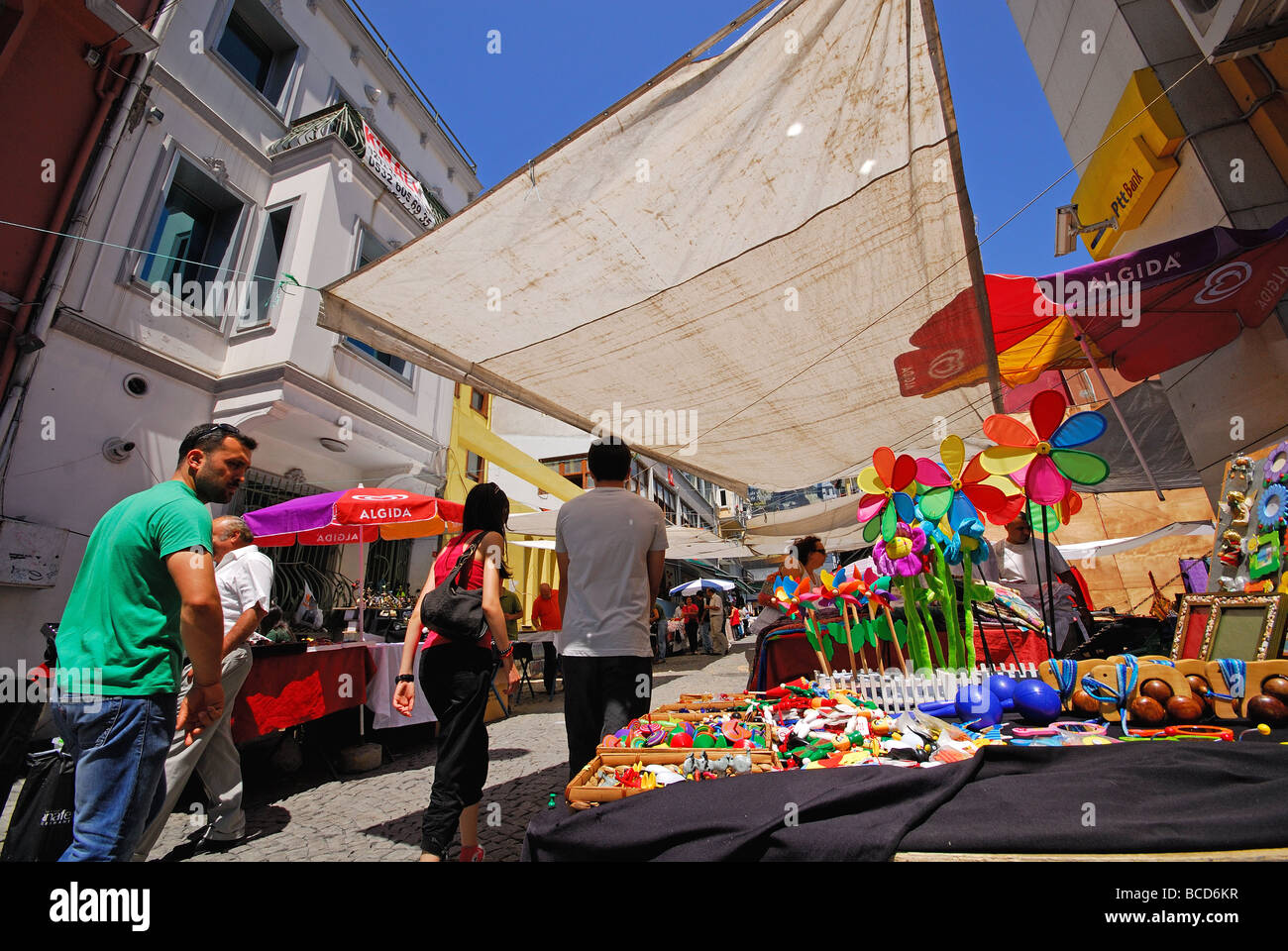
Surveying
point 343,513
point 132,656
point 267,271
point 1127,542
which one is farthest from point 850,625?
point 1127,542

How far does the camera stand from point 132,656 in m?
1.71

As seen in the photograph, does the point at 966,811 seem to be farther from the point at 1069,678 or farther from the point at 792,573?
the point at 792,573

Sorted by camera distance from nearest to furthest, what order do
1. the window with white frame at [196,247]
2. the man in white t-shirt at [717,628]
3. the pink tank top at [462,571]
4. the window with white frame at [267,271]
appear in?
1. the pink tank top at [462,571]
2. the window with white frame at [196,247]
3. the window with white frame at [267,271]
4. the man in white t-shirt at [717,628]

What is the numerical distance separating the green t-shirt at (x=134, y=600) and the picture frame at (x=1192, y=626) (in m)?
3.78

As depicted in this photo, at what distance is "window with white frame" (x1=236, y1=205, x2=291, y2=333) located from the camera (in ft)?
24.7

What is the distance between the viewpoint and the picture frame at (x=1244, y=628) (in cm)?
205

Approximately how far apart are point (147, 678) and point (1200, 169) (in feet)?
23.2

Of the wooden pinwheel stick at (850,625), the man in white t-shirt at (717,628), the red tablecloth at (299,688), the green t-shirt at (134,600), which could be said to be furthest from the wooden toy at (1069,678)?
the man in white t-shirt at (717,628)

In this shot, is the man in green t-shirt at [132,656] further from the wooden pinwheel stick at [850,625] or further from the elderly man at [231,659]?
the wooden pinwheel stick at [850,625]

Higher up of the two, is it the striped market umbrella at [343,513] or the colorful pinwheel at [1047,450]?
the striped market umbrella at [343,513]

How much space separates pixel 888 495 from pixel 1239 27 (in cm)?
434

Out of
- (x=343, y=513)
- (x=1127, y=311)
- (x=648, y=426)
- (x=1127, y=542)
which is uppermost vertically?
(x=1127, y=311)
